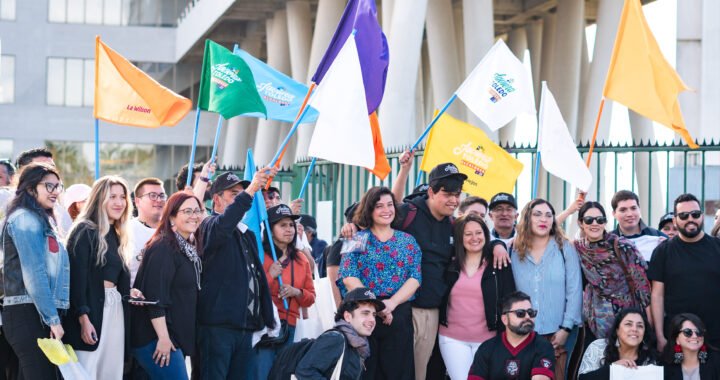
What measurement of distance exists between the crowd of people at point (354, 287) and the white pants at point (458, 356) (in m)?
0.01

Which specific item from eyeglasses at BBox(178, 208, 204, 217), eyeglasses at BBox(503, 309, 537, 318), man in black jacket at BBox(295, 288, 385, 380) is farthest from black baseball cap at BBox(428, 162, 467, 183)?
eyeglasses at BBox(178, 208, 204, 217)

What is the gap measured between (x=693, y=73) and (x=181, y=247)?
46.5 feet

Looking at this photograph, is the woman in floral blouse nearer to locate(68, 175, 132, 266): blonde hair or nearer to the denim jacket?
locate(68, 175, 132, 266): blonde hair

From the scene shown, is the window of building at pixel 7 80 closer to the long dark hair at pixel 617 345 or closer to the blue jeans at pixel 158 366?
the blue jeans at pixel 158 366

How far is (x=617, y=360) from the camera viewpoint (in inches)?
402

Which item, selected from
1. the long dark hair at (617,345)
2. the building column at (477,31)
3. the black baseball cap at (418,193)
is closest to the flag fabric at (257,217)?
the black baseball cap at (418,193)

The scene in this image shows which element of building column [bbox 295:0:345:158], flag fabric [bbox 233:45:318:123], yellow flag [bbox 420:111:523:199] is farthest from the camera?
building column [bbox 295:0:345:158]

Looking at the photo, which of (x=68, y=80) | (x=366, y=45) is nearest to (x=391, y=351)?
(x=366, y=45)

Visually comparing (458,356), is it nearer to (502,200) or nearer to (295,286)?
(295,286)

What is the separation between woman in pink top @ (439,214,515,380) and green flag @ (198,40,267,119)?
2440 millimetres

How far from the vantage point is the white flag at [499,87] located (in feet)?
41.1

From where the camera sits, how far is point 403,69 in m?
25.9

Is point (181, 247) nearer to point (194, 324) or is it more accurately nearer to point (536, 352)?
point (194, 324)

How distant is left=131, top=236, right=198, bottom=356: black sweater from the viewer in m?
9.28
